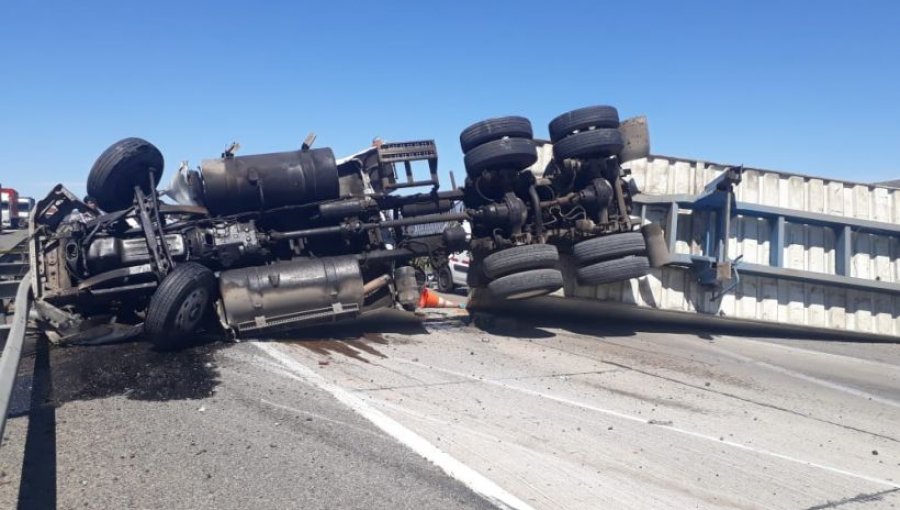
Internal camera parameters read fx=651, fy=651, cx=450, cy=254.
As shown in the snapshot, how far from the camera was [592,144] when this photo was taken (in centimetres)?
812

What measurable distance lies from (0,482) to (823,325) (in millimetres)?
9705

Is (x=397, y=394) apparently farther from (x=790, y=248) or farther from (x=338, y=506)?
(x=790, y=248)

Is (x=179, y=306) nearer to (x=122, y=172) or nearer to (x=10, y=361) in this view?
(x=122, y=172)

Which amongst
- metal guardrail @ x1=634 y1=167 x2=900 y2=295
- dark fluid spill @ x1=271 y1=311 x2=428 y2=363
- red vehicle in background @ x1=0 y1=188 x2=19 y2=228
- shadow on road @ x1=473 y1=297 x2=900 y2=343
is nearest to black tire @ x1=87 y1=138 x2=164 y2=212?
dark fluid spill @ x1=271 y1=311 x2=428 y2=363

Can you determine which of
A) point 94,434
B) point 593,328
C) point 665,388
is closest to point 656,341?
point 593,328

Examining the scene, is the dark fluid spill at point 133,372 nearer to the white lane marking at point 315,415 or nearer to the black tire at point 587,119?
the white lane marking at point 315,415

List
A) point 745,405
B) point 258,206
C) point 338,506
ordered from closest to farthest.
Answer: point 338,506, point 745,405, point 258,206

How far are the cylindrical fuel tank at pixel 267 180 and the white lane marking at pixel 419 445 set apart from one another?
236cm

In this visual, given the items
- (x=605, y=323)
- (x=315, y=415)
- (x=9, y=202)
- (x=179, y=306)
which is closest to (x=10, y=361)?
(x=315, y=415)

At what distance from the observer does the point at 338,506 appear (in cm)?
315

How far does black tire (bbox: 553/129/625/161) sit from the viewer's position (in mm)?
8125

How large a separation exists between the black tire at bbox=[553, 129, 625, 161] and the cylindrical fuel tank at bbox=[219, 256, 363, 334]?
3.13m

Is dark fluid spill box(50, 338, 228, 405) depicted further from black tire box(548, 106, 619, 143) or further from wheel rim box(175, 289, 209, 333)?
black tire box(548, 106, 619, 143)

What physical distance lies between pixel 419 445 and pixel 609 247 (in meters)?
4.78
